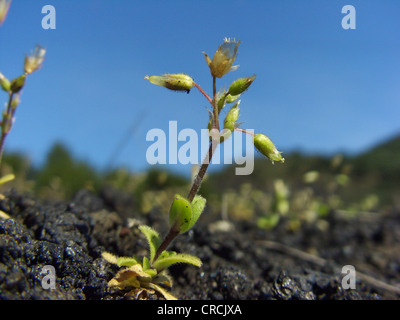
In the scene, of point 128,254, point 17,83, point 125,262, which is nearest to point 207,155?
point 125,262

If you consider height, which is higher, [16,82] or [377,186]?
[16,82]

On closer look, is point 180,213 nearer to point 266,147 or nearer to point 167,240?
point 167,240

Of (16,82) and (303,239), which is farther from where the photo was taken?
(303,239)

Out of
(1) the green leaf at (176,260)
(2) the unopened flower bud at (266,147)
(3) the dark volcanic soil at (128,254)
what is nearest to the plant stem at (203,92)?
(2) the unopened flower bud at (266,147)

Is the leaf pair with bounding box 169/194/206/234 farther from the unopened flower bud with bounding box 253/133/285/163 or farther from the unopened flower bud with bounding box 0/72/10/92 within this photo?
the unopened flower bud with bounding box 0/72/10/92

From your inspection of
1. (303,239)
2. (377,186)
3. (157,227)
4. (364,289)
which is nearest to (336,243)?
(303,239)

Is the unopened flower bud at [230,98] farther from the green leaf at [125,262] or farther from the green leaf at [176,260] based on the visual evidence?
the green leaf at [125,262]
